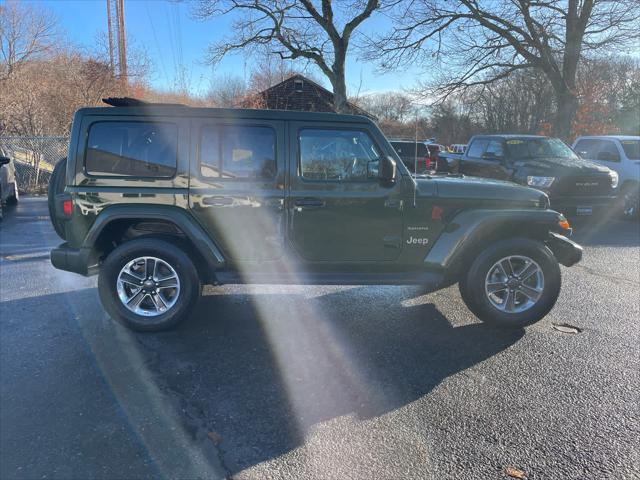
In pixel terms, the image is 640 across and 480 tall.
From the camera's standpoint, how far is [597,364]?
368 cm

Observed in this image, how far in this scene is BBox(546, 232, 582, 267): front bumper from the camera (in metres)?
4.44

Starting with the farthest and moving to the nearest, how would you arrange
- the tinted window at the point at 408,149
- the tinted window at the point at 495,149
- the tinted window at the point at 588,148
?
the tinted window at the point at 408,149 < the tinted window at the point at 588,148 < the tinted window at the point at 495,149

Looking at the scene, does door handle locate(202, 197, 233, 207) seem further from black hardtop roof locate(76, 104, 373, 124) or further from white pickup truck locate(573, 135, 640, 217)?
white pickup truck locate(573, 135, 640, 217)

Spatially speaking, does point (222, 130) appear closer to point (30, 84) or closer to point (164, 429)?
point (164, 429)

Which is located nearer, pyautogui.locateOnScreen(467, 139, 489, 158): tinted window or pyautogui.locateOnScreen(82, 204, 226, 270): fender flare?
pyautogui.locateOnScreen(82, 204, 226, 270): fender flare

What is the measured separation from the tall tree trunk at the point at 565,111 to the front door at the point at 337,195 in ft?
50.7

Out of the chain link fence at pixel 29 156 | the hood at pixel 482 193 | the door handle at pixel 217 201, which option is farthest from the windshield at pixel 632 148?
the chain link fence at pixel 29 156

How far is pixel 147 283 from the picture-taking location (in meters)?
4.22

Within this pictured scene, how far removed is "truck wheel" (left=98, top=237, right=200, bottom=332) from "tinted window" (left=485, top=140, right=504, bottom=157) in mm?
8227

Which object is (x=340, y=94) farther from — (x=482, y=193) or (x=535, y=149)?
(x=482, y=193)

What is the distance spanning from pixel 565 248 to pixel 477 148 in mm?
7380

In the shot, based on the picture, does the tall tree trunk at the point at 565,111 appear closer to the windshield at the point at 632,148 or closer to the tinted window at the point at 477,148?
the windshield at the point at 632,148

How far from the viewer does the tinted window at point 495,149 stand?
33.5 feet

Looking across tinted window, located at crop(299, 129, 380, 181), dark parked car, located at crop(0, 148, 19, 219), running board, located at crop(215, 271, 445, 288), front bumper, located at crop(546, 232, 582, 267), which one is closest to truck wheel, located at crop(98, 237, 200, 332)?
running board, located at crop(215, 271, 445, 288)
